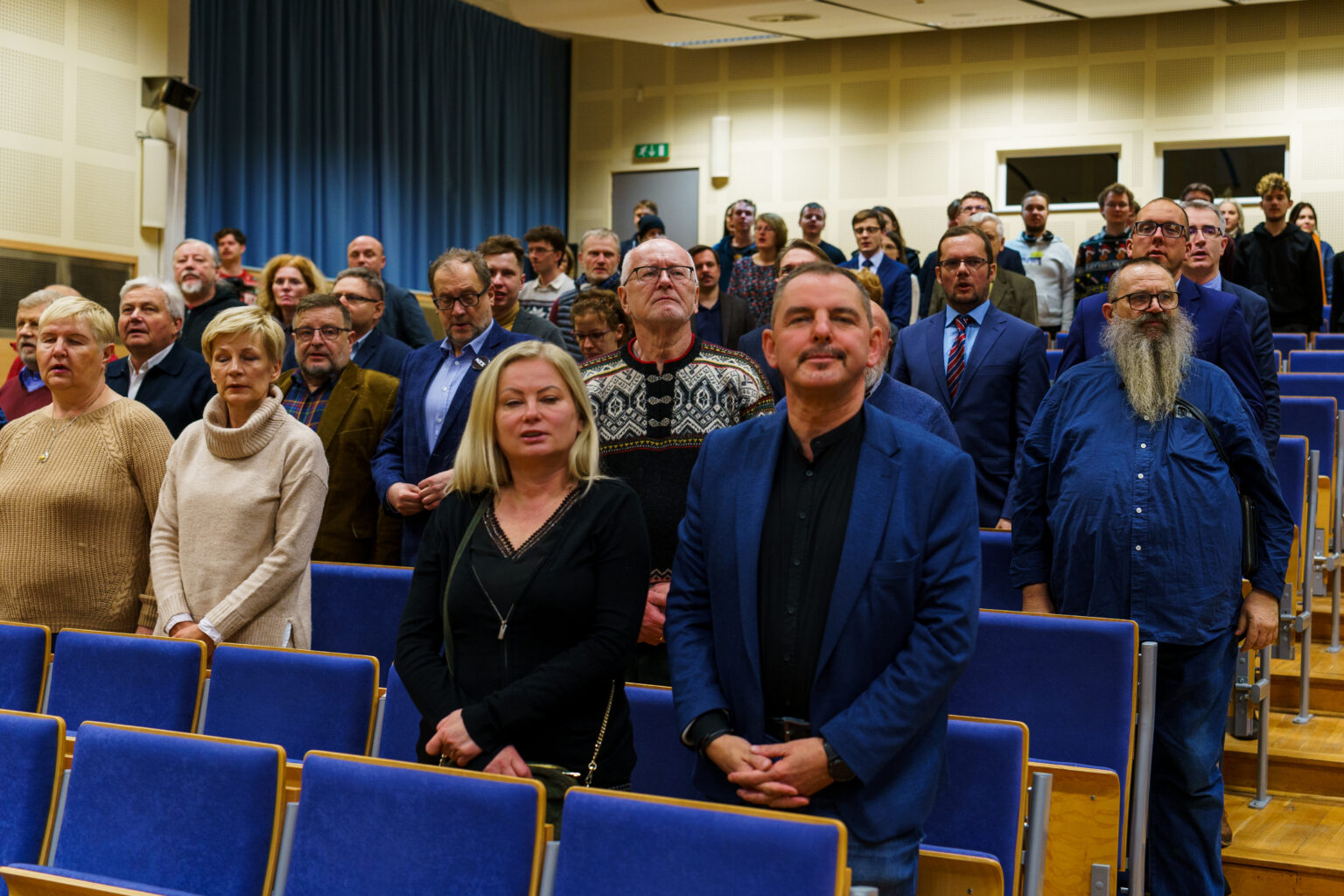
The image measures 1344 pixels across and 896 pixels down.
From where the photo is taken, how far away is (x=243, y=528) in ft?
8.72

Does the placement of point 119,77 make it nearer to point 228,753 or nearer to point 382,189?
point 382,189

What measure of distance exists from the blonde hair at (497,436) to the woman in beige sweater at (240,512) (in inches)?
31.1

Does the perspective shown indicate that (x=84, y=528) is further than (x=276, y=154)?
No

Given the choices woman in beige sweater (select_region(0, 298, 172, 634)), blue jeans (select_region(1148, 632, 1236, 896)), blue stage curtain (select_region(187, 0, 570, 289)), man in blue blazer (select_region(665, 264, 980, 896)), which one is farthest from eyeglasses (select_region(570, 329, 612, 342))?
blue stage curtain (select_region(187, 0, 570, 289))

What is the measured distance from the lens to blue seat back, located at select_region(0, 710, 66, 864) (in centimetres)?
203

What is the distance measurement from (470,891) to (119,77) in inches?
267

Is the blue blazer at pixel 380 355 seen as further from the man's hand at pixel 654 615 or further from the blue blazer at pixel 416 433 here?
the man's hand at pixel 654 615

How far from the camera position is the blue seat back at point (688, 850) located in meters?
1.49

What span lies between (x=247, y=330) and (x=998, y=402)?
1818 millimetres

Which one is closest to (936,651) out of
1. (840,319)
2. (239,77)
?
(840,319)

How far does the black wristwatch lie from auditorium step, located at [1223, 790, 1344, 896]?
1521 millimetres

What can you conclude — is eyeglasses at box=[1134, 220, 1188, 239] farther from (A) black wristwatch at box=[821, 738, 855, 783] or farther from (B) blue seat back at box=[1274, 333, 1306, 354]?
(B) blue seat back at box=[1274, 333, 1306, 354]

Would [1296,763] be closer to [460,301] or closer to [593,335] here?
[593,335]

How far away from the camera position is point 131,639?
2.50 m
